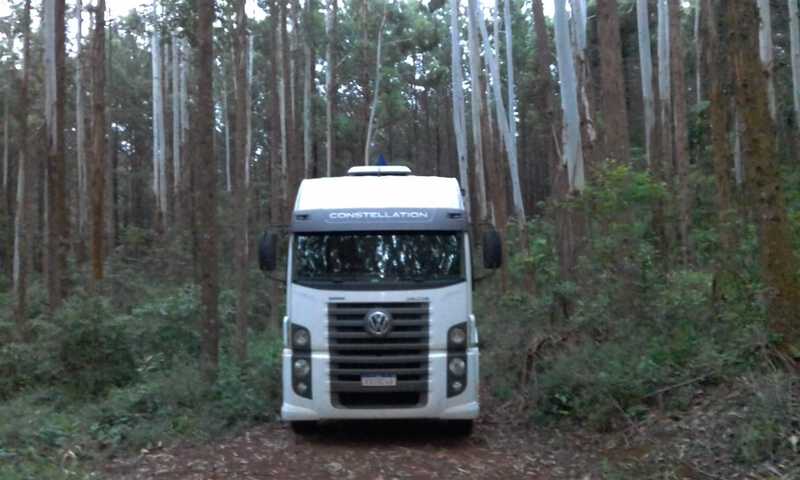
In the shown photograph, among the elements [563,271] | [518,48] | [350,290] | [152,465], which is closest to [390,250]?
[350,290]

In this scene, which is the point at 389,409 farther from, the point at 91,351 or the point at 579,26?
the point at 579,26

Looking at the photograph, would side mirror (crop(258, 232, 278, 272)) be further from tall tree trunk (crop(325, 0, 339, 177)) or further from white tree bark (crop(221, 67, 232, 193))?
white tree bark (crop(221, 67, 232, 193))

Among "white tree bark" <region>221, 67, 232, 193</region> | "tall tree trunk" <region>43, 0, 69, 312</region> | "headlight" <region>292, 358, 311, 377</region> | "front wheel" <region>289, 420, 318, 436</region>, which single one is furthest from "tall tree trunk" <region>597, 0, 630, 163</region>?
"white tree bark" <region>221, 67, 232, 193</region>

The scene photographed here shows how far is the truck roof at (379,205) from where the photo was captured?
11.0 m

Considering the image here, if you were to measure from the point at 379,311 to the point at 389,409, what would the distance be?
1119 mm

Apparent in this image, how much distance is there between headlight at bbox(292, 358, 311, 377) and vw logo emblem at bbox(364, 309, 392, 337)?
2.63ft

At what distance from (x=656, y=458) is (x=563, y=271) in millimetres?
7522

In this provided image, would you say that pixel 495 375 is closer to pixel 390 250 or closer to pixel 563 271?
pixel 563 271

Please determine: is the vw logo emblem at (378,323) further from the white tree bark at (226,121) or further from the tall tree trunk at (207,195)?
the white tree bark at (226,121)

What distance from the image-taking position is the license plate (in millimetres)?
10578

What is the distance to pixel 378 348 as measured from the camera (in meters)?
10.6

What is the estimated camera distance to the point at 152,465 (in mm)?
9922

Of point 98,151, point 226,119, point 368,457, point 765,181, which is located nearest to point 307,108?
point 226,119

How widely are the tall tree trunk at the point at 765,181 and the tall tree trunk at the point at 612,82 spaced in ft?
→ 19.2
